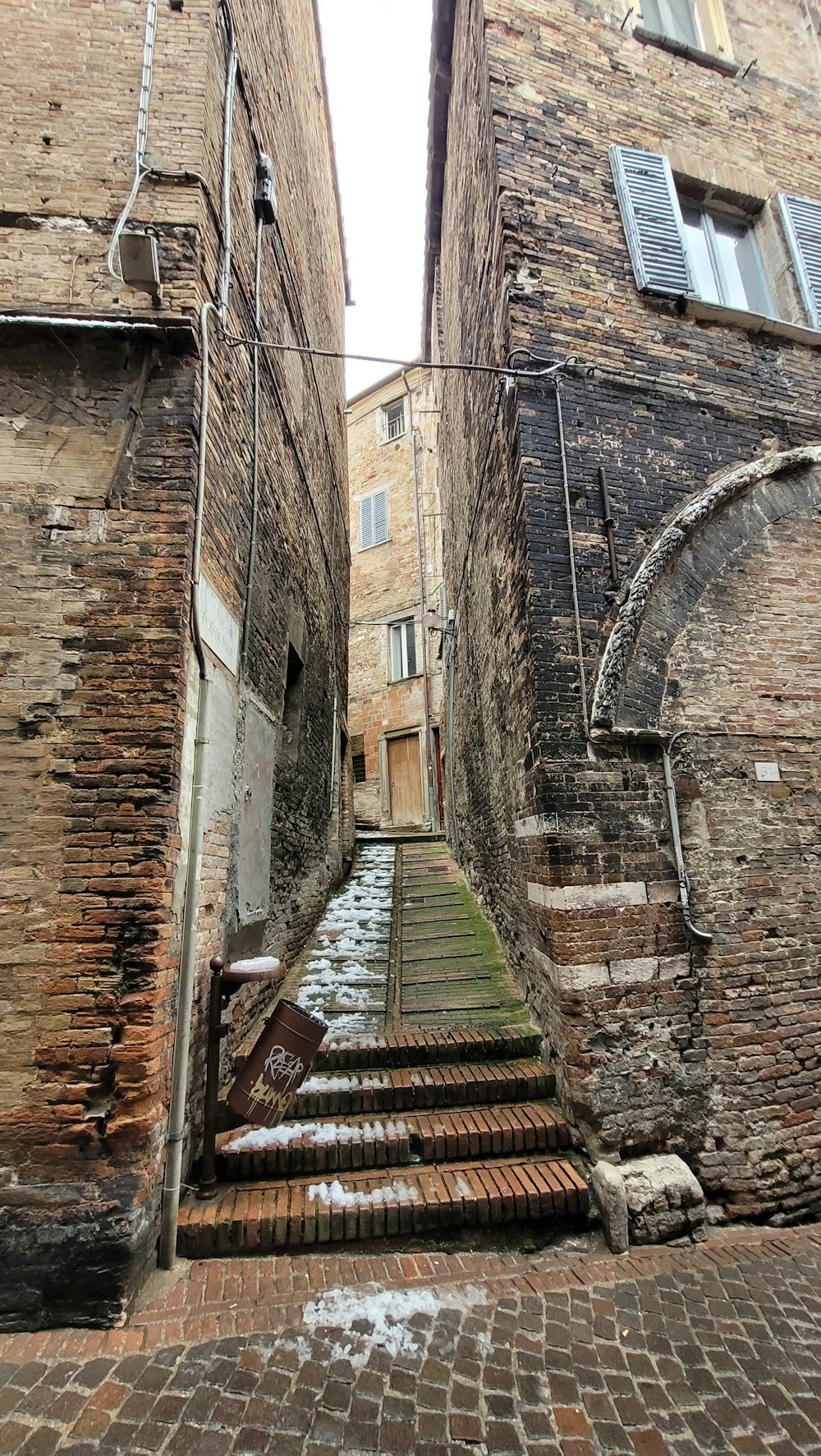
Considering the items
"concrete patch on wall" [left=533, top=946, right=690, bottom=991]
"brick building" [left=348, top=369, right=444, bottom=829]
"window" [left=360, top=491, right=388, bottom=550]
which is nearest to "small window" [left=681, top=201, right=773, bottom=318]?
"concrete patch on wall" [left=533, top=946, right=690, bottom=991]

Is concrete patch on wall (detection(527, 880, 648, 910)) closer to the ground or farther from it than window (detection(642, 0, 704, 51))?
closer to the ground

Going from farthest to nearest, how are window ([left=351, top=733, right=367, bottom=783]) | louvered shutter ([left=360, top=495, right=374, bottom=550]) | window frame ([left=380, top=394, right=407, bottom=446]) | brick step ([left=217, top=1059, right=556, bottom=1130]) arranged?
window frame ([left=380, top=394, right=407, bottom=446]), louvered shutter ([left=360, top=495, right=374, bottom=550]), window ([left=351, top=733, right=367, bottom=783]), brick step ([left=217, top=1059, right=556, bottom=1130])

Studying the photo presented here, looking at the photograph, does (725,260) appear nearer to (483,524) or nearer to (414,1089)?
(483,524)

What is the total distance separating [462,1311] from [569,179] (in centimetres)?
749

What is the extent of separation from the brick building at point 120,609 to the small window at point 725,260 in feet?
12.7

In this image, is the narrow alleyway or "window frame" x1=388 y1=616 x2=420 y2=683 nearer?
the narrow alleyway

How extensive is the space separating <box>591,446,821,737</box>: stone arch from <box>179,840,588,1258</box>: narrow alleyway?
2.39m

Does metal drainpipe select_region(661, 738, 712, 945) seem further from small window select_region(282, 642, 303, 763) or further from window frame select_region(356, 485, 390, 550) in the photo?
window frame select_region(356, 485, 390, 550)

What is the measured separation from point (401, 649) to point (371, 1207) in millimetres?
13707

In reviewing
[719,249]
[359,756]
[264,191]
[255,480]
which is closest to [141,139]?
[264,191]

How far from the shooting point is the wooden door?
601 inches

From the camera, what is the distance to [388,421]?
60.6 ft

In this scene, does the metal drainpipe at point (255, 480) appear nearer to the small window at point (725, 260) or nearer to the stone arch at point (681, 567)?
the stone arch at point (681, 567)

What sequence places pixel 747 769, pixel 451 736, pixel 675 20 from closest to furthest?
pixel 747 769 < pixel 675 20 < pixel 451 736
